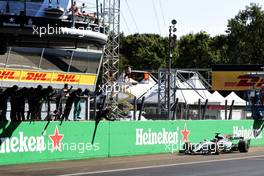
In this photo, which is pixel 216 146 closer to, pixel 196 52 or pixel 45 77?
pixel 45 77

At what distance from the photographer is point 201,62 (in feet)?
305

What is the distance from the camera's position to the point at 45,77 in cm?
3725

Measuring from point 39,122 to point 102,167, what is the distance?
3030 millimetres

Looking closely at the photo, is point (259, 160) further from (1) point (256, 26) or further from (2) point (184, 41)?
(2) point (184, 41)

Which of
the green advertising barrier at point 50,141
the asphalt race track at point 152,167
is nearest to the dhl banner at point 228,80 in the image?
the asphalt race track at point 152,167

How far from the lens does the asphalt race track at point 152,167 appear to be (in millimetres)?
18062

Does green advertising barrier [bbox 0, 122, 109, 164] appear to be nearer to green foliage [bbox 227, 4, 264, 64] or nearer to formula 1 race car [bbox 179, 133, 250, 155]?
formula 1 race car [bbox 179, 133, 250, 155]

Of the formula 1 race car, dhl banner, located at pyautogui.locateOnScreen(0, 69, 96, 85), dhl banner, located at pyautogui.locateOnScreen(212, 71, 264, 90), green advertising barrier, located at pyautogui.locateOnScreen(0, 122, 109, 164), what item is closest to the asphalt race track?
green advertising barrier, located at pyautogui.locateOnScreen(0, 122, 109, 164)

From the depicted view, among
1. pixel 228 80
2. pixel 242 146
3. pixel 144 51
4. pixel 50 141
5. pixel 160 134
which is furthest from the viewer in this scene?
pixel 144 51

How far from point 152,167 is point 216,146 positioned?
23.1 feet

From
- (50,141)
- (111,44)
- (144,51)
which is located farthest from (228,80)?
(144,51)

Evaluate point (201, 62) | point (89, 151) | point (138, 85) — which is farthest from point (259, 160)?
point (201, 62)

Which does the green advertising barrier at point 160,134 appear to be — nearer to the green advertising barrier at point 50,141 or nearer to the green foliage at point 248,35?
the green advertising barrier at point 50,141

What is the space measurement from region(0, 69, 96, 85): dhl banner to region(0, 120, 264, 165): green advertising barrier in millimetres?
11950
